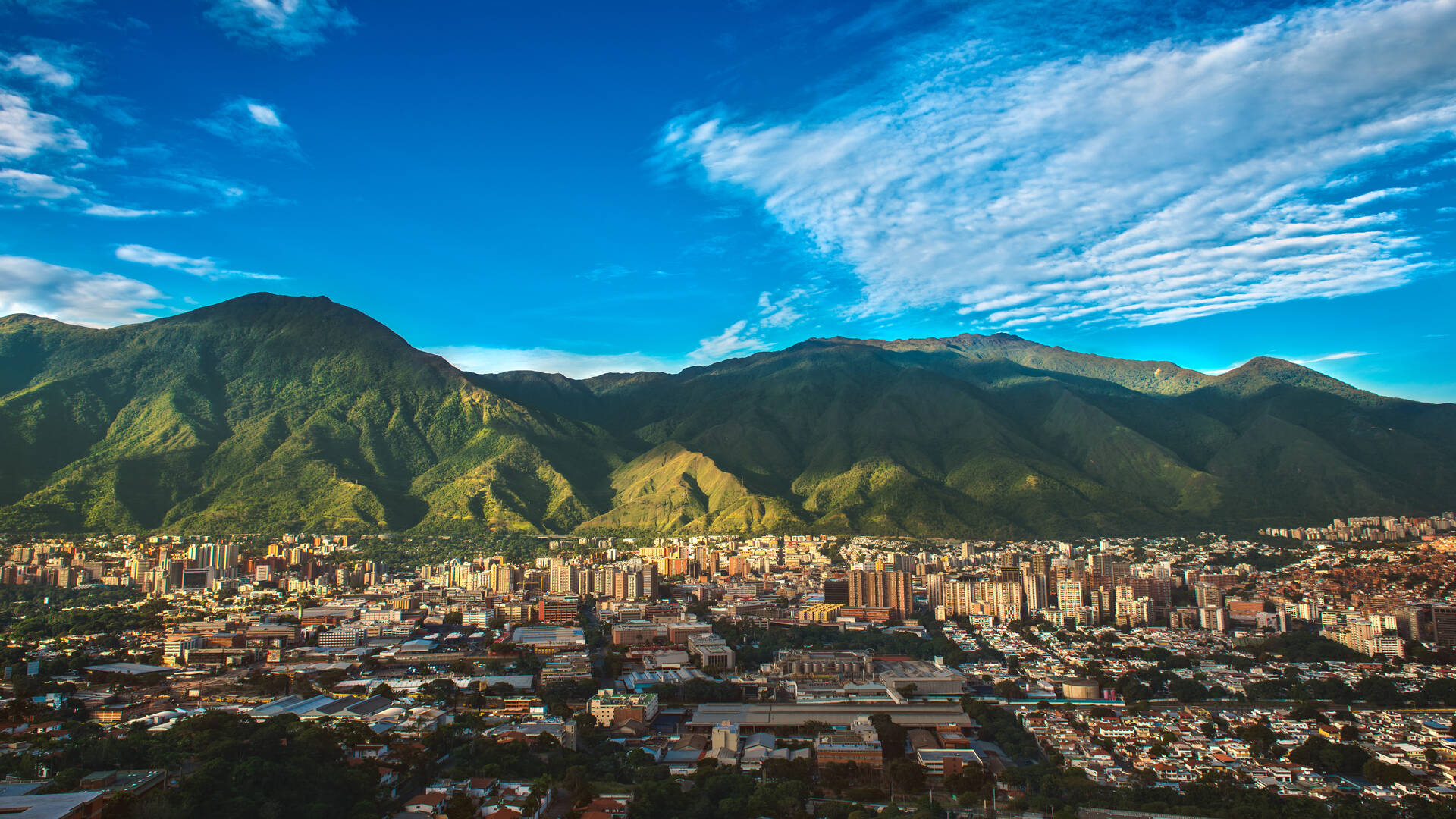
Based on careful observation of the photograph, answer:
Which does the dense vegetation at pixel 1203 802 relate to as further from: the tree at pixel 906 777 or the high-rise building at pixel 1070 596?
the high-rise building at pixel 1070 596

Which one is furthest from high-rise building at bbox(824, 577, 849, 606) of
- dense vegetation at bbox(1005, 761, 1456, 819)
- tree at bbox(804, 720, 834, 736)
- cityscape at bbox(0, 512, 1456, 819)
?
dense vegetation at bbox(1005, 761, 1456, 819)

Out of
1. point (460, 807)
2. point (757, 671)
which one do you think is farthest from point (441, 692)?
point (757, 671)

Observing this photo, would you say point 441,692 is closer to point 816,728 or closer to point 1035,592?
point 816,728

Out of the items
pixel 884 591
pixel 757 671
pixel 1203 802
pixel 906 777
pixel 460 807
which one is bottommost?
pixel 1203 802

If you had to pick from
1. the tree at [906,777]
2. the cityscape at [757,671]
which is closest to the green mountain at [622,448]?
the cityscape at [757,671]

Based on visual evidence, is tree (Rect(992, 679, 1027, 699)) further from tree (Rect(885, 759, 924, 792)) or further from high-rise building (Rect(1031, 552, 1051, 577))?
high-rise building (Rect(1031, 552, 1051, 577))

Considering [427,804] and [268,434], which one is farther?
[268,434]

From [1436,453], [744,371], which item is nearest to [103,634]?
[1436,453]

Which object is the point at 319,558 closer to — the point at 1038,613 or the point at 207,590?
the point at 207,590
